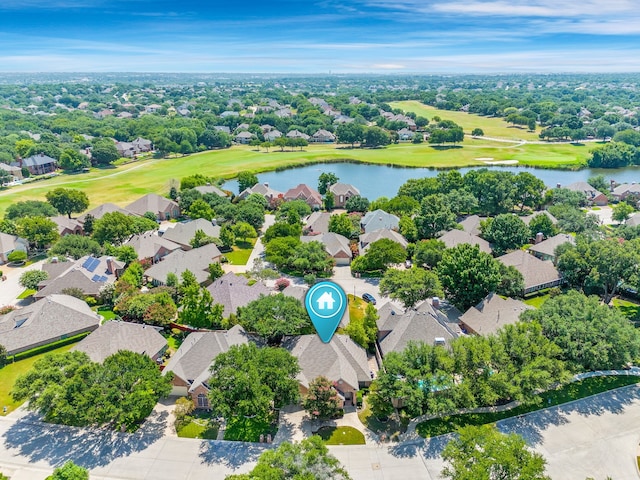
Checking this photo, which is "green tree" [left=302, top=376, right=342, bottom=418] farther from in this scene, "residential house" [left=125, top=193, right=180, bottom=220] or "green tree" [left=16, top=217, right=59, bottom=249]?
"residential house" [left=125, top=193, right=180, bottom=220]

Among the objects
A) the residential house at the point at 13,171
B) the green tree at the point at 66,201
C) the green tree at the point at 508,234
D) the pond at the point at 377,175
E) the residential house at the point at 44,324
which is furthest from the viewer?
the residential house at the point at 13,171

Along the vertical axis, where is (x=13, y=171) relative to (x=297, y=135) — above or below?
below

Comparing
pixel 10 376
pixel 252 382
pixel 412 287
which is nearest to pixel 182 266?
pixel 10 376

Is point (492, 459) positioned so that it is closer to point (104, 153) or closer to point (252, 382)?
point (252, 382)

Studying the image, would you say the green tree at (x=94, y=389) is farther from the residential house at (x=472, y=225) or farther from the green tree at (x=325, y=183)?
the green tree at (x=325, y=183)

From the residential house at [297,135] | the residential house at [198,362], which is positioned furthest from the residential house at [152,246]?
the residential house at [297,135]
